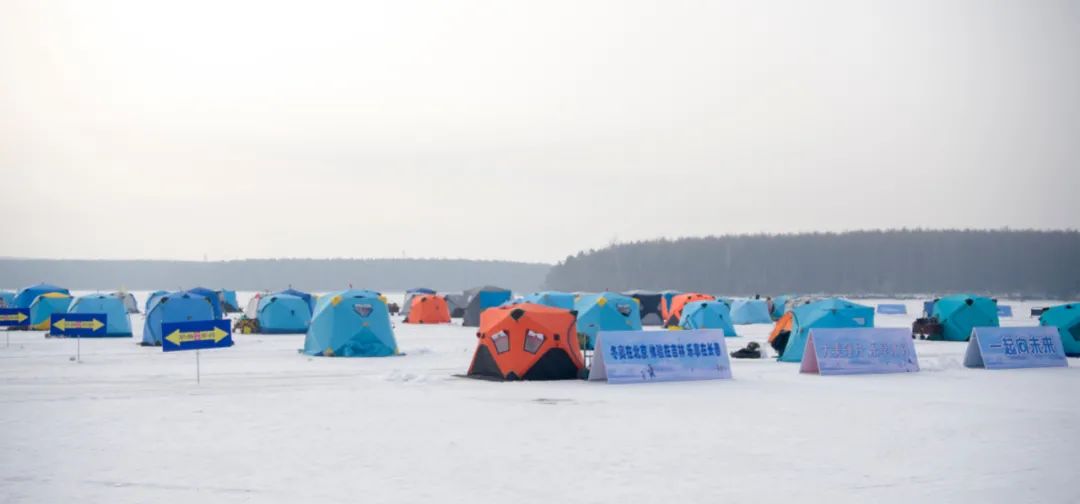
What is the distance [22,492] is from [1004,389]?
647 inches

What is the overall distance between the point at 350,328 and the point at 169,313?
25.8ft

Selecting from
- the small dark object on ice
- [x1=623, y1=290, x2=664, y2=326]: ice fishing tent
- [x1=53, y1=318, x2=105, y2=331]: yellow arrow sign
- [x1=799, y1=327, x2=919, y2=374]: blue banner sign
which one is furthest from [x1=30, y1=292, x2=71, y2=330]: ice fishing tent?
[x1=799, y1=327, x2=919, y2=374]: blue banner sign

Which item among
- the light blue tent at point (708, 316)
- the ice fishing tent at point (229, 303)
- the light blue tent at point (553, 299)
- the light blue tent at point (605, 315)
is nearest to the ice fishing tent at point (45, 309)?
the light blue tent at point (553, 299)

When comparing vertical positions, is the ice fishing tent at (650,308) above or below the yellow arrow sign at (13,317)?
below

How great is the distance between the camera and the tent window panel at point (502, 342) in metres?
19.5

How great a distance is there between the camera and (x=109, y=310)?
35.8m

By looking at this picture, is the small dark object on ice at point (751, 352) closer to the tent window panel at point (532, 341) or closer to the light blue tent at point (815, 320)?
the light blue tent at point (815, 320)

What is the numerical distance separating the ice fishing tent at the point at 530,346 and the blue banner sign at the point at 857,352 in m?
5.27

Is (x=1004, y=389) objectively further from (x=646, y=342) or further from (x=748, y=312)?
(x=748, y=312)

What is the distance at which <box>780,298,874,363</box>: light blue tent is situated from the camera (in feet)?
81.0

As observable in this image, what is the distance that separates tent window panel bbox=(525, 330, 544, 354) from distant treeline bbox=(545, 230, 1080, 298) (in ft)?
433

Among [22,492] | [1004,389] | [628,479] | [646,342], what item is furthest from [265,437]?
[1004,389]

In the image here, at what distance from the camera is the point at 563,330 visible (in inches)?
781

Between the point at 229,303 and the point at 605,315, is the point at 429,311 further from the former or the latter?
the point at 229,303
